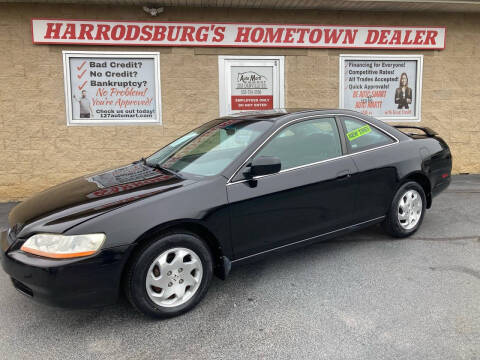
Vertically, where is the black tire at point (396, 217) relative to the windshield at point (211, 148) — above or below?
below

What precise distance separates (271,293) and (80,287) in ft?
4.95

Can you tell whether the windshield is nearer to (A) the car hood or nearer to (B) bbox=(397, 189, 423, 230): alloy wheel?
(A) the car hood

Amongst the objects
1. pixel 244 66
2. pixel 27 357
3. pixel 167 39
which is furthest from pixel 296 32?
pixel 27 357

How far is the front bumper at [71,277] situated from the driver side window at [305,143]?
148 cm

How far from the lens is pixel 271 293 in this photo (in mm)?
3350

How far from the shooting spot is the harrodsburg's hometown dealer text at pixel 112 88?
22.9 feet

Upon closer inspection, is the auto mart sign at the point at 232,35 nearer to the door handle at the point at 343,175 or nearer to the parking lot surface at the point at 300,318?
the door handle at the point at 343,175

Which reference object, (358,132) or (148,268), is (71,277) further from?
(358,132)

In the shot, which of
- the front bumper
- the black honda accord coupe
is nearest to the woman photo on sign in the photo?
the black honda accord coupe

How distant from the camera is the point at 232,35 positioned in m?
7.12

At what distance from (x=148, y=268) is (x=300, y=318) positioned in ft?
3.83

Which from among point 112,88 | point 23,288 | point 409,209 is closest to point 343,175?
point 409,209

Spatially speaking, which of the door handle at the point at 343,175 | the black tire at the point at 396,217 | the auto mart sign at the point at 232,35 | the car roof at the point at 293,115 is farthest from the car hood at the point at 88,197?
the auto mart sign at the point at 232,35

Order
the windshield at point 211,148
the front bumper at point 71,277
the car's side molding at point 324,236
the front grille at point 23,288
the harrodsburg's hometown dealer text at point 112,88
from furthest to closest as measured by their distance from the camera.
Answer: the harrodsburg's hometown dealer text at point 112,88 < the windshield at point 211,148 < the car's side molding at point 324,236 < the front grille at point 23,288 < the front bumper at point 71,277
